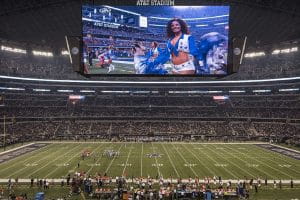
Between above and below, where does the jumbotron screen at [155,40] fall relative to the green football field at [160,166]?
above

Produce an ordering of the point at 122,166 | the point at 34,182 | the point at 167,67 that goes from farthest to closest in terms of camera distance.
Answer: the point at 122,166
the point at 34,182
the point at 167,67

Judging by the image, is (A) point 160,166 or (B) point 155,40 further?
(A) point 160,166

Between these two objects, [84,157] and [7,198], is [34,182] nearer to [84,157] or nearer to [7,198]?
[7,198]

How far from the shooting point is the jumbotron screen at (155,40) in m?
22.3

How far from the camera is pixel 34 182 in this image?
108 feet

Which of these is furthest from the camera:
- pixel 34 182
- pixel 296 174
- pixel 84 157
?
pixel 84 157

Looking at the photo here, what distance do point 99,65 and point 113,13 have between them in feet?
14.3

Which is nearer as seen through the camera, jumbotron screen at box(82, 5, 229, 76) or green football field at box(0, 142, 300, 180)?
jumbotron screen at box(82, 5, 229, 76)

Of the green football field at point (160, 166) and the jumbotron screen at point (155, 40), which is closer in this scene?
the jumbotron screen at point (155, 40)

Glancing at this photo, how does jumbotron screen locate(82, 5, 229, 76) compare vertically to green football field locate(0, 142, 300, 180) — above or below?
above

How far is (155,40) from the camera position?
2383cm

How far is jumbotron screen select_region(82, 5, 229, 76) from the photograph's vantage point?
22.3 m

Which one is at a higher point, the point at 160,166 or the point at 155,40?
the point at 155,40

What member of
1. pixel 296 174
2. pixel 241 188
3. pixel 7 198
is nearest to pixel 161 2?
pixel 241 188
